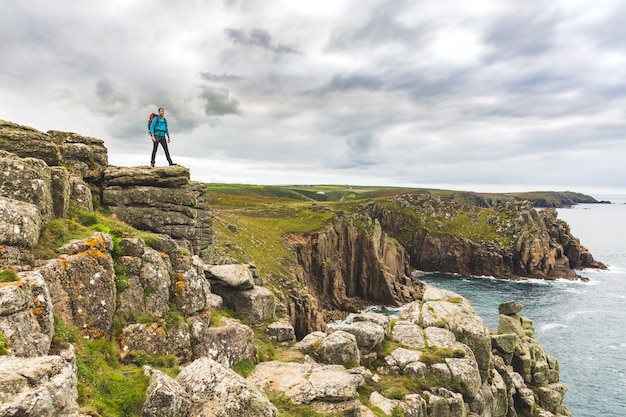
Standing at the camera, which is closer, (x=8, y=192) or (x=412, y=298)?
(x=8, y=192)

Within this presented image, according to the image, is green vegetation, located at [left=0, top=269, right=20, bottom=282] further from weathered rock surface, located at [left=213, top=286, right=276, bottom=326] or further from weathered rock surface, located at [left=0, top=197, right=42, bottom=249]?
weathered rock surface, located at [left=213, top=286, right=276, bottom=326]

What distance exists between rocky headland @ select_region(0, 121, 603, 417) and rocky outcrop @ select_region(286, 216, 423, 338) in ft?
160

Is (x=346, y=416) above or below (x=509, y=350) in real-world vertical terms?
above

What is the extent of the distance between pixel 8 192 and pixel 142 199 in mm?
10289

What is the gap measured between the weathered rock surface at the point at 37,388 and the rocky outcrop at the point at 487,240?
5675 inches

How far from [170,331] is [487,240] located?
148013 mm

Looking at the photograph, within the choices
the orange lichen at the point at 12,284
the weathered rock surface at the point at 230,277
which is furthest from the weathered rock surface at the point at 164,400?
the weathered rock surface at the point at 230,277

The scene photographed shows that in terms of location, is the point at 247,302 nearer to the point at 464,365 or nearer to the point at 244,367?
the point at 244,367

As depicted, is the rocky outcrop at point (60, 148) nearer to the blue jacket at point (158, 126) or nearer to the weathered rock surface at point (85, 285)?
the blue jacket at point (158, 126)

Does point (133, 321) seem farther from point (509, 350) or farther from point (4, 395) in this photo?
point (509, 350)

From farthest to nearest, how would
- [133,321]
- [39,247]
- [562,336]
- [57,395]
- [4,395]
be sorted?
[562,336] → [133,321] → [39,247] → [57,395] → [4,395]

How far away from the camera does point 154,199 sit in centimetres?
2720

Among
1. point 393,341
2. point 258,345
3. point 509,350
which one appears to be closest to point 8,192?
point 258,345

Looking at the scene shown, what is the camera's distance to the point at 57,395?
962cm
